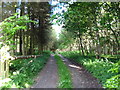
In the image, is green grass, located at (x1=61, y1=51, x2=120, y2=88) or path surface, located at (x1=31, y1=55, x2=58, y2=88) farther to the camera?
path surface, located at (x1=31, y1=55, x2=58, y2=88)

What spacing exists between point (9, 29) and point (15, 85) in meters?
2.36

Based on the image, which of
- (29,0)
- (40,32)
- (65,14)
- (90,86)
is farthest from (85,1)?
(40,32)

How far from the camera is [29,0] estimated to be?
1252cm

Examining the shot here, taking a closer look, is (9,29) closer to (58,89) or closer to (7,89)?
(7,89)

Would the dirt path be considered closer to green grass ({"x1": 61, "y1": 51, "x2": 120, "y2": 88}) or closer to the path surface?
green grass ({"x1": 61, "y1": 51, "x2": 120, "y2": 88})

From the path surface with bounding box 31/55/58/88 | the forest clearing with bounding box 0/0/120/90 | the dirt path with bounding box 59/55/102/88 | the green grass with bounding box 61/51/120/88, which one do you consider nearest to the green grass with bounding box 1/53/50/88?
the forest clearing with bounding box 0/0/120/90

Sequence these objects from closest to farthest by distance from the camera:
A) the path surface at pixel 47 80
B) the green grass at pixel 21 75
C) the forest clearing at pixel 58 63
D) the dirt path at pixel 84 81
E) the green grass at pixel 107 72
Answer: the green grass at pixel 107 72, the forest clearing at pixel 58 63, the green grass at pixel 21 75, the path surface at pixel 47 80, the dirt path at pixel 84 81

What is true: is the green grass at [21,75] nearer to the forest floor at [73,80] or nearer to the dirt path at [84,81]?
the forest floor at [73,80]

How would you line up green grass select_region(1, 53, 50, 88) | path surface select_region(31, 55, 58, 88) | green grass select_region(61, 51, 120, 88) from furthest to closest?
path surface select_region(31, 55, 58, 88) < green grass select_region(1, 53, 50, 88) < green grass select_region(61, 51, 120, 88)

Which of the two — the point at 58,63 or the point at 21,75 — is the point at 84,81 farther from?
the point at 58,63

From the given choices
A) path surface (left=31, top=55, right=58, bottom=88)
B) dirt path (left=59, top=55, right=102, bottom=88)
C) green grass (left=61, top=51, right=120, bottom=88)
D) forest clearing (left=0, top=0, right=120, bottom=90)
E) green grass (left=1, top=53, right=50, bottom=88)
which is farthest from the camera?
dirt path (left=59, top=55, right=102, bottom=88)

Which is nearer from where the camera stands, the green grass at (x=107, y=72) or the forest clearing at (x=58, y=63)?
→ the green grass at (x=107, y=72)

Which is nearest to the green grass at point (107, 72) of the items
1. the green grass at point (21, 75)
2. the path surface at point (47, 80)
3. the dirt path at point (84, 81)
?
the dirt path at point (84, 81)

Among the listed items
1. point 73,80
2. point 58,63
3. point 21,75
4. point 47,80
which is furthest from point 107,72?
point 58,63
